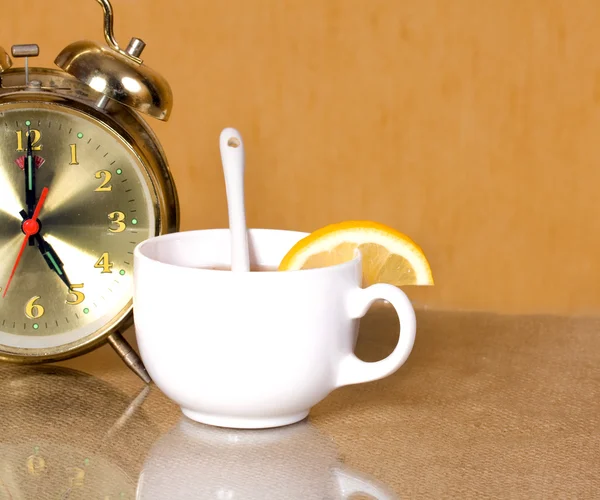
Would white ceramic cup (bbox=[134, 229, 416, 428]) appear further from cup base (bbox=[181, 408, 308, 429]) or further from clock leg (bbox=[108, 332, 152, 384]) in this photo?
A: clock leg (bbox=[108, 332, 152, 384])

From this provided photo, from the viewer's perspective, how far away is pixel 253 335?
709 millimetres

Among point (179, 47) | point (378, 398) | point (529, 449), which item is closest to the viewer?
point (529, 449)

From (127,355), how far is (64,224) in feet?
0.41

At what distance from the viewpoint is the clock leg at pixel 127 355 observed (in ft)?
2.83

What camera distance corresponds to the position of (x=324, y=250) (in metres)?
0.79

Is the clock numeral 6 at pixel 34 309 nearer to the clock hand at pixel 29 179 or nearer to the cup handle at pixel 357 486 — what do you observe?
the clock hand at pixel 29 179

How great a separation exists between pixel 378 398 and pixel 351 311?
13cm

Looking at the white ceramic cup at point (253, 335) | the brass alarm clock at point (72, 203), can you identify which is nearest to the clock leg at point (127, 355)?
the brass alarm clock at point (72, 203)

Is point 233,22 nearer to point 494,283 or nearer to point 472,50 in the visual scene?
point 472,50

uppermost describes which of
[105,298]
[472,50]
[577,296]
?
[472,50]

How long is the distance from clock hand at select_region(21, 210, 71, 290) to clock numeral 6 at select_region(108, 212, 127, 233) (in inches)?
2.0

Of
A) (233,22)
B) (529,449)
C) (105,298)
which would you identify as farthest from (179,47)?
(529,449)

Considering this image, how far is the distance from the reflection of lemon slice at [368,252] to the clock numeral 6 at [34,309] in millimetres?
211

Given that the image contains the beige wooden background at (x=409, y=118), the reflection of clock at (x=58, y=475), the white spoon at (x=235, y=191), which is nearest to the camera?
the reflection of clock at (x=58, y=475)
